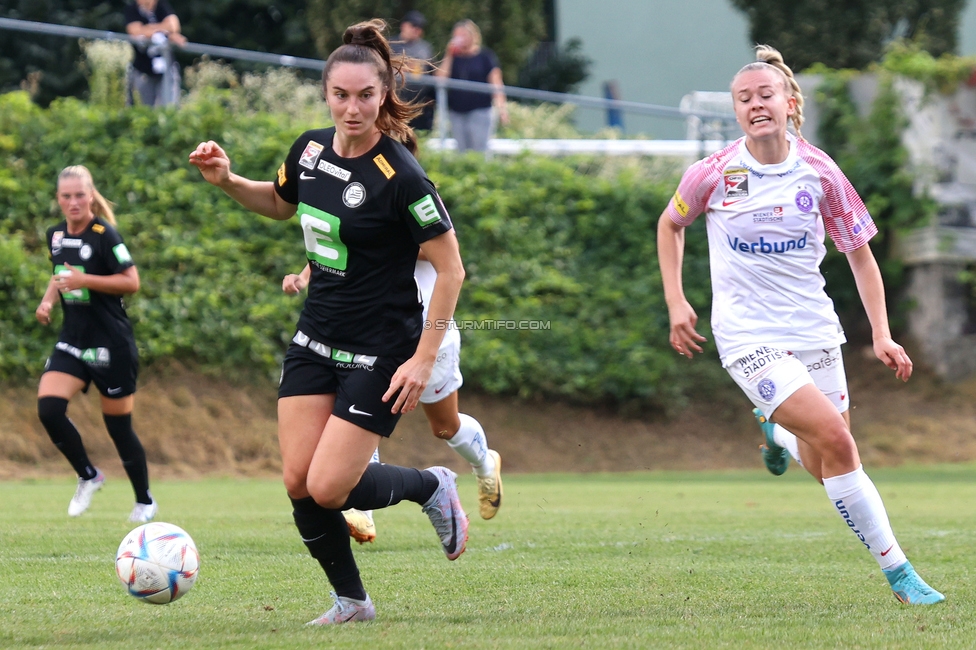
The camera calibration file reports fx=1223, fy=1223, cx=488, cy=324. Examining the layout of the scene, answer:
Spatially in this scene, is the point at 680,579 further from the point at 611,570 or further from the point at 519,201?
the point at 519,201

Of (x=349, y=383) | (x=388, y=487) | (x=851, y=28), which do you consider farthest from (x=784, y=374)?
(x=851, y=28)

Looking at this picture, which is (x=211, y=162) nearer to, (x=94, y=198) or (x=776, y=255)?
(x=776, y=255)

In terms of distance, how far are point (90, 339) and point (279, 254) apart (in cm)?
689

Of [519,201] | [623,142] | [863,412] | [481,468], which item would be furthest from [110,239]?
[863,412]

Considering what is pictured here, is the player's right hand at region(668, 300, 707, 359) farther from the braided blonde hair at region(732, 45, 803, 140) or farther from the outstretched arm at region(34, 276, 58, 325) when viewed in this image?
the outstretched arm at region(34, 276, 58, 325)

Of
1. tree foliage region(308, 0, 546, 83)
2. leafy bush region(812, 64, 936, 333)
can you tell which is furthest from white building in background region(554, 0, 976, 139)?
leafy bush region(812, 64, 936, 333)

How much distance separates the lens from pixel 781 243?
546 cm

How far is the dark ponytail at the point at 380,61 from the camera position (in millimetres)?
4582

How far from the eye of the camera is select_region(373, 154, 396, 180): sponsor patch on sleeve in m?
4.52

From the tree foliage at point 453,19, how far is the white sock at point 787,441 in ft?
46.2

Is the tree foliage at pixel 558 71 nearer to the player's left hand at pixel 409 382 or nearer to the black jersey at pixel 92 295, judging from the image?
the black jersey at pixel 92 295

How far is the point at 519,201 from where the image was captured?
16078mm

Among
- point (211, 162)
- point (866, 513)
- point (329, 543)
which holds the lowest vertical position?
Result: point (866, 513)

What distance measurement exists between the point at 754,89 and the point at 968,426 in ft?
42.2
